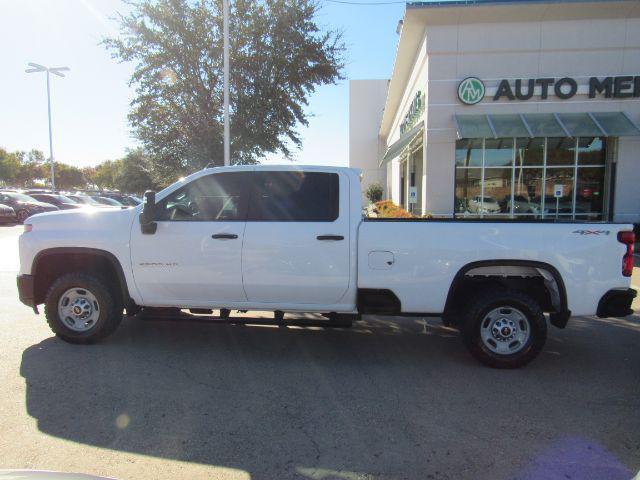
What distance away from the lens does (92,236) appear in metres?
5.01

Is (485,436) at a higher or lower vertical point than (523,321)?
lower

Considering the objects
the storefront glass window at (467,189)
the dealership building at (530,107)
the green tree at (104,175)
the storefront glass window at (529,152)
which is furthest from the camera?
the green tree at (104,175)

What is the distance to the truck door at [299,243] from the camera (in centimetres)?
469

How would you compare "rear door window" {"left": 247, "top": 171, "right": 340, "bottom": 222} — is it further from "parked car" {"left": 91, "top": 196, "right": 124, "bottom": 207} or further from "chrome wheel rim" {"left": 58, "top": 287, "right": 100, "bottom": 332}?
"parked car" {"left": 91, "top": 196, "right": 124, "bottom": 207}

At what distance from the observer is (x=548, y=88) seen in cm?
1533

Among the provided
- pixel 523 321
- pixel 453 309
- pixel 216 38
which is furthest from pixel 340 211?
pixel 216 38

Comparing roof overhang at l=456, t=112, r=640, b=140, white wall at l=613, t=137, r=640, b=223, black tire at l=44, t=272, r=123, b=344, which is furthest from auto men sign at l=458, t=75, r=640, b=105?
black tire at l=44, t=272, r=123, b=344

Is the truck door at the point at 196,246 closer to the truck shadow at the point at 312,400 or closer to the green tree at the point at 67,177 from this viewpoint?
the truck shadow at the point at 312,400

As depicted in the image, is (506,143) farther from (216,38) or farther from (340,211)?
(340,211)

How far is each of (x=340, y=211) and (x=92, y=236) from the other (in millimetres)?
2645

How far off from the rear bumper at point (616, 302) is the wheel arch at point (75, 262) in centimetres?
479

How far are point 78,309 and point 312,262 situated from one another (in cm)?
267

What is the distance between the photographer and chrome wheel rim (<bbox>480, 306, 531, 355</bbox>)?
183 inches

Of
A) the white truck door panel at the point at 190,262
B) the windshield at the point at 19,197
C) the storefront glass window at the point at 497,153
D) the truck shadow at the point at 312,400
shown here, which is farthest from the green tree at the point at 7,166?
the white truck door panel at the point at 190,262
